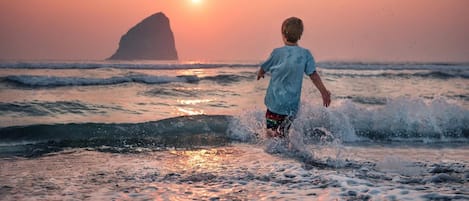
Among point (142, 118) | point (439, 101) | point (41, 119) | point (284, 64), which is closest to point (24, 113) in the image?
point (41, 119)

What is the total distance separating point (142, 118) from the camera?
758cm

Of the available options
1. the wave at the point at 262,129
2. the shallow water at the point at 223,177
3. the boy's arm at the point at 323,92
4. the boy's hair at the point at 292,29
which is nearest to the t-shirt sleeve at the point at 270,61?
the boy's hair at the point at 292,29

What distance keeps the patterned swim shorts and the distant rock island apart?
388ft

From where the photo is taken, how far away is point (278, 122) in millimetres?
4832

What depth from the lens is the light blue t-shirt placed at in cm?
462

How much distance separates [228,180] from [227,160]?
956 mm

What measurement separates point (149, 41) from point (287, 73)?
131478 mm

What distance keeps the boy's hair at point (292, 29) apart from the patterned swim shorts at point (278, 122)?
87 centimetres

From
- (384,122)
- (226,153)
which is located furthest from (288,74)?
(384,122)

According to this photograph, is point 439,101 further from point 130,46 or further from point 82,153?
point 130,46

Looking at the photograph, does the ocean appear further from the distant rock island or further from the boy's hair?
the distant rock island

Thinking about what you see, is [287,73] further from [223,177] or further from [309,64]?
[223,177]

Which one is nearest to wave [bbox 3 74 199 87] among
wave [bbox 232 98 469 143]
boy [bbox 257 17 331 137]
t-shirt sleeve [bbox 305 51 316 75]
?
wave [bbox 232 98 469 143]

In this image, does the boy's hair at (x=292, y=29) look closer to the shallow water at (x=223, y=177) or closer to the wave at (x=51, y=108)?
the shallow water at (x=223, y=177)
